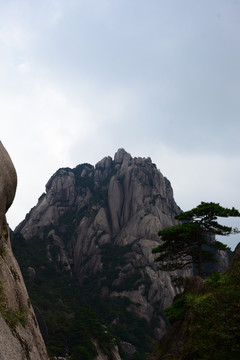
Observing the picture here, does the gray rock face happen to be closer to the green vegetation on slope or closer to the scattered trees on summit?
the green vegetation on slope

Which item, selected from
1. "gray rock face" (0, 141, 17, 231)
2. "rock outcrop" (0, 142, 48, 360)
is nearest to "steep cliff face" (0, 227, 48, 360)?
"rock outcrop" (0, 142, 48, 360)

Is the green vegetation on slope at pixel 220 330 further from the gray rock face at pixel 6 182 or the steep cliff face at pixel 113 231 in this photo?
the steep cliff face at pixel 113 231

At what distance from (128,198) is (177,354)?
92106mm

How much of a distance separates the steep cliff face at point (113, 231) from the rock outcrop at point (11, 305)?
234ft

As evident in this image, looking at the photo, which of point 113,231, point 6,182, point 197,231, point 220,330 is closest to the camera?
point 220,330

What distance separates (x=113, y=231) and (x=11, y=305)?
307ft

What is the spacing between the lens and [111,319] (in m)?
73.7

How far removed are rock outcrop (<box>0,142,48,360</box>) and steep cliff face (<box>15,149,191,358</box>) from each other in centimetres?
7122

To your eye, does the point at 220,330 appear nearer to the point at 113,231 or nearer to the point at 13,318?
the point at 13,318

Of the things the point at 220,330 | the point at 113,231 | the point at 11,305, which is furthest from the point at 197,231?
the point at 113,231

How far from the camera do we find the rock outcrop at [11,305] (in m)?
7.28

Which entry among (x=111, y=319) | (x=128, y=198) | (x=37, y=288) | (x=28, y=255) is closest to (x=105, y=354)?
(x=111, y=319)

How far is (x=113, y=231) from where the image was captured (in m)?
102

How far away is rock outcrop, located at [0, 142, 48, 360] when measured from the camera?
728cm
